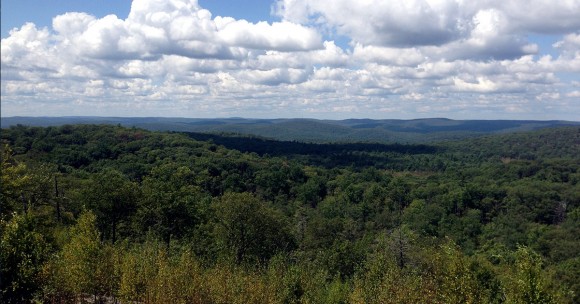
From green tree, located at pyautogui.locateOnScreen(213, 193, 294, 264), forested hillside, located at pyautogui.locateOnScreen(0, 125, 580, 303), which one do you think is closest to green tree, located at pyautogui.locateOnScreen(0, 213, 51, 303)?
forested hillside, located at pyautogui.locateOnScreen(0, 125, 580, 303)

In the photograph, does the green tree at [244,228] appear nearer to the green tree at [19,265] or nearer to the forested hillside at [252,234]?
the forested hillside at [252,234]

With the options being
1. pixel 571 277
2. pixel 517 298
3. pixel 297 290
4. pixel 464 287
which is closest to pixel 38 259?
pixel 297 290

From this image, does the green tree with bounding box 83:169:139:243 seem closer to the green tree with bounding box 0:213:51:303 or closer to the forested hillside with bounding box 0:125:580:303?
the forested hillside with bounding box 0:125:580:303

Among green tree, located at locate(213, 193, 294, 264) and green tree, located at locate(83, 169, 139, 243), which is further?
green tree, located at locate(213, 193, 294, 264)

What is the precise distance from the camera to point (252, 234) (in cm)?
5153

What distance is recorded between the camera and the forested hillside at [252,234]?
24.4 metres

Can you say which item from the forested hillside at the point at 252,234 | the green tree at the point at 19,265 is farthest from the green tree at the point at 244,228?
the green tree at the point at 19,265

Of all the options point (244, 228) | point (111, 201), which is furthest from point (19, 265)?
point (244, 228)

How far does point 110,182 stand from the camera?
4722cm

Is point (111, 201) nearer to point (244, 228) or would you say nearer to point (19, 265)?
point (244, 228)

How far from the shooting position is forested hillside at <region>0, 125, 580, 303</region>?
24.4m

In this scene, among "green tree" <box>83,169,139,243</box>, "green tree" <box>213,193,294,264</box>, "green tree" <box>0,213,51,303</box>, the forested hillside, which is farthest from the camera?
"green tree" <box>213,193,294,264</box>

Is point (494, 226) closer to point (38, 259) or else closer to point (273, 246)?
point (273, 246)

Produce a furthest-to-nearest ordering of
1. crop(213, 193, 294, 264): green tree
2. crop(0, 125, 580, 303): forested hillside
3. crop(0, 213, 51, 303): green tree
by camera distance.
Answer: crop(213, 193, 294, 264): green tree → crop(0, 125, 580, 303): forested hillside → crop(0, 213, 51, 303): green tree
